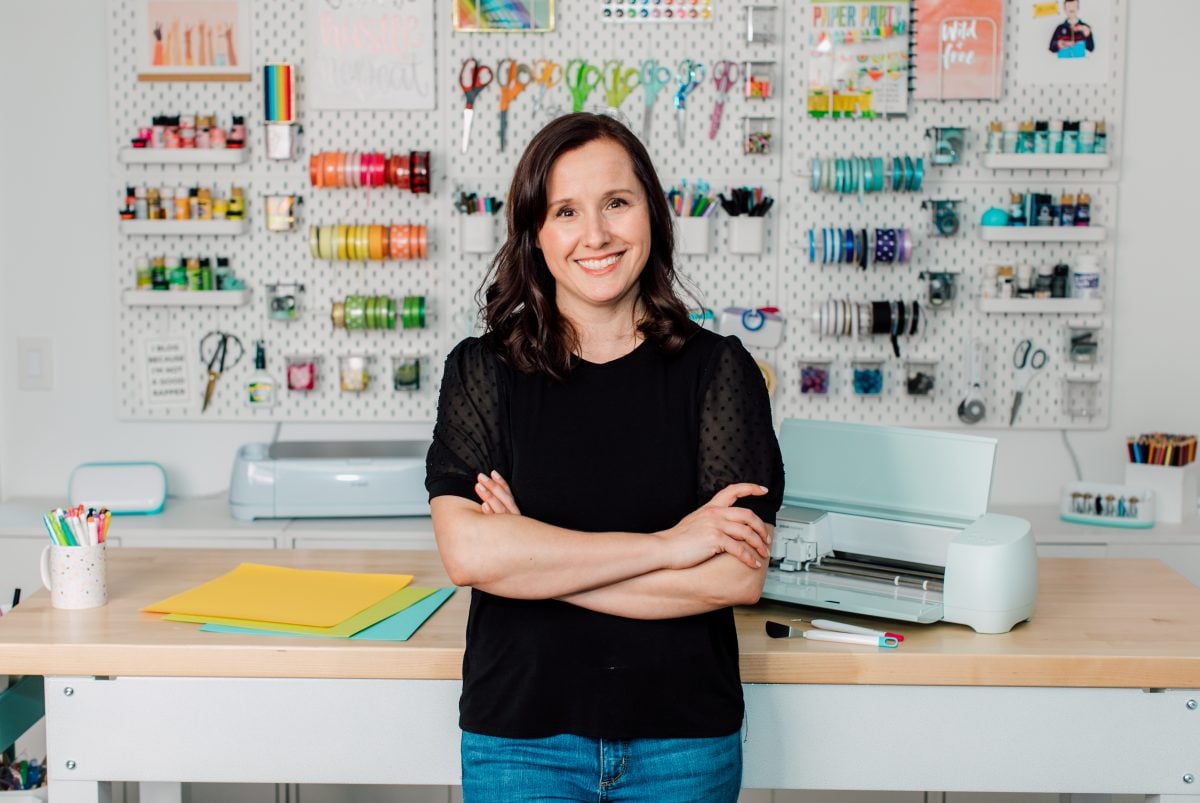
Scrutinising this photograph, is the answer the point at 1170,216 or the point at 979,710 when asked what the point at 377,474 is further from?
the point at 1170,216

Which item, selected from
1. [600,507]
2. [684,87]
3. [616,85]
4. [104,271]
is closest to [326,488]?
[104,271]

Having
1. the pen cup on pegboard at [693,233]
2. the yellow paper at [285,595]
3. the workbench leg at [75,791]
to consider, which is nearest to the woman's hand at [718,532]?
the yellow paper at [285,595]

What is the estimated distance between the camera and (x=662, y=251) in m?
1.66

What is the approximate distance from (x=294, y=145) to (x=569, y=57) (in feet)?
2.51

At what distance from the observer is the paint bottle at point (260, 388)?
3.41 m

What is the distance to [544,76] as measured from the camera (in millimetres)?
3303

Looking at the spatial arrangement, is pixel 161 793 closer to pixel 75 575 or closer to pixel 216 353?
pixel 75 575

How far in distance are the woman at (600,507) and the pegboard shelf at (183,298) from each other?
1.88 meters

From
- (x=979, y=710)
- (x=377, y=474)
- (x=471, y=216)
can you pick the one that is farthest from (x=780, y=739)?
(x=471, y=216)

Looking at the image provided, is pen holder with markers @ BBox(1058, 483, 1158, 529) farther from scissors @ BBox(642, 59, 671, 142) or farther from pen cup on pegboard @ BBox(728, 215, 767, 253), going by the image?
scissors @ BBox(642, 59, 671, 142)

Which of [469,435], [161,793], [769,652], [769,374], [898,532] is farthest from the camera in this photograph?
[769,374]

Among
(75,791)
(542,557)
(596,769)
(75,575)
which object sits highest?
(542,557)

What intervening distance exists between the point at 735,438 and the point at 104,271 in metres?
2.44

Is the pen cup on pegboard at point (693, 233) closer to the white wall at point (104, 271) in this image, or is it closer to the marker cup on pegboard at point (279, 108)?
the white wall at point (104, 271)
